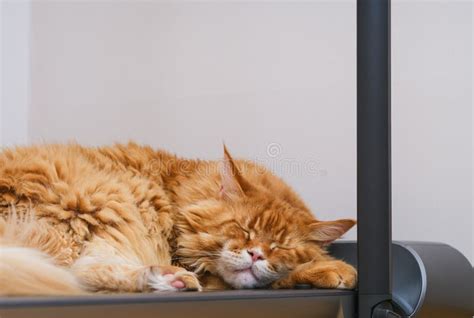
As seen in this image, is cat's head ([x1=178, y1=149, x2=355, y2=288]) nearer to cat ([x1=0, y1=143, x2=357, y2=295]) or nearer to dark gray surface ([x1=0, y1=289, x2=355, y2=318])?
cat ([x1=0, y1=143, x2=357, y2=295])

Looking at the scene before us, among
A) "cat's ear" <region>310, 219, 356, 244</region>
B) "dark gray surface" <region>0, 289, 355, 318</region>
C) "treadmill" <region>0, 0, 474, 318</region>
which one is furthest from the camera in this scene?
"cat's ear" <region>310, 219, 356, 244</region>

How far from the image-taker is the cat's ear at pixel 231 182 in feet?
5.19

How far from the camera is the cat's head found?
146 cm

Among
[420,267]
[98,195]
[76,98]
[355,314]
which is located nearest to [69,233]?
[98,195]

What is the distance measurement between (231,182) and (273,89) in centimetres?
80

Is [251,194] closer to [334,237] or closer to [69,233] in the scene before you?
[334,237]

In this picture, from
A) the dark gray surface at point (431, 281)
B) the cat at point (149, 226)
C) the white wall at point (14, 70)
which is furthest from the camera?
the white wall at point (14, 70)

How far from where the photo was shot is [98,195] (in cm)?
143

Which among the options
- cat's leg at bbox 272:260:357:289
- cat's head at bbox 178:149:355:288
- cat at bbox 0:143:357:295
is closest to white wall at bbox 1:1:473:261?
cat at bbox 0:143:357:295

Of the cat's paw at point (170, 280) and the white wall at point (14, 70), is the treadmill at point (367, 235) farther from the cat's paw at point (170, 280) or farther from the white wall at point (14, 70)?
the white wall at point (14, 70)

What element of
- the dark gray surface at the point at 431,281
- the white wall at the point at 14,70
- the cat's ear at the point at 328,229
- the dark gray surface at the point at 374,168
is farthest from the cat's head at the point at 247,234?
the white wall at the point at 14,70

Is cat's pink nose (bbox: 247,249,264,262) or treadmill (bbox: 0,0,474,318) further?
cat's pink nose (bbox: 247,249,264,262)

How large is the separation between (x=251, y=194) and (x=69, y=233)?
0.50m

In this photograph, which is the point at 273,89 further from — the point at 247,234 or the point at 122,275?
the point at 122,275
